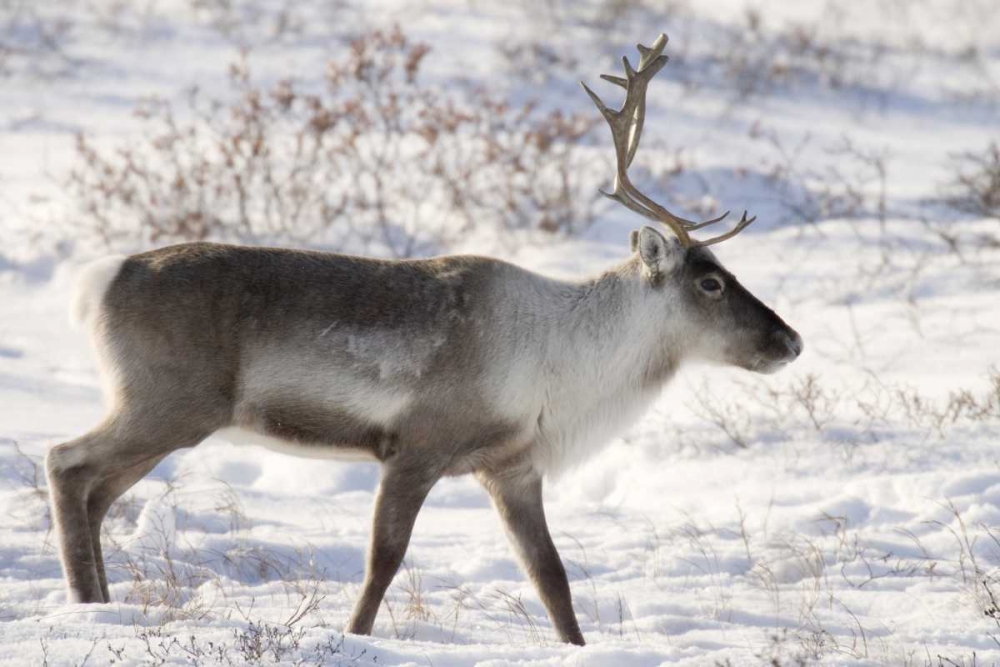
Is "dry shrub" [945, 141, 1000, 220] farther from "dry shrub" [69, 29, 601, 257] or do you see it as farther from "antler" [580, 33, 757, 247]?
"antler" [580, 33, 757, 247]

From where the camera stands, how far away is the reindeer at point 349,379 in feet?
13.8

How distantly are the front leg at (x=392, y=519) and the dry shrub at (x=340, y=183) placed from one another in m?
4.82

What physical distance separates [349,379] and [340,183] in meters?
6.15


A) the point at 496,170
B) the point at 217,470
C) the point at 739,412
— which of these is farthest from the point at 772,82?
the point at 217,470

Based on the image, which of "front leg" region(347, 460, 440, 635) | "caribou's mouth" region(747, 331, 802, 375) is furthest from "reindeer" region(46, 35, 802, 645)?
"caribou's mouth" region(747, 331, 802, 375)

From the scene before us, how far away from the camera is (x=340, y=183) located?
33.6 feet

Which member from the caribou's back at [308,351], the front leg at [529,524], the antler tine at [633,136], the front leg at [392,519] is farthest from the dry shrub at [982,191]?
the front leg at [392,519]

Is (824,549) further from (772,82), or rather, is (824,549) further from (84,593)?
(772,82)

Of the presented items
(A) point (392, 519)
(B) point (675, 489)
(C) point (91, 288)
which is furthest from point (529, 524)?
(C) point (91, 288)

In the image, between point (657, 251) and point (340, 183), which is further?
point (340, 183)

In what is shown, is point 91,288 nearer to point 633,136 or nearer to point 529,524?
point 529,524

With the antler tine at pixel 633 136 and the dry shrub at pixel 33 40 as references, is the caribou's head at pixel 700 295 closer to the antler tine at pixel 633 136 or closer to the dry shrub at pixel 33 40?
the antler tine at pixel 633 136

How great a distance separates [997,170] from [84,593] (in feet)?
22.0

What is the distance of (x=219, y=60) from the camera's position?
1272 cm
